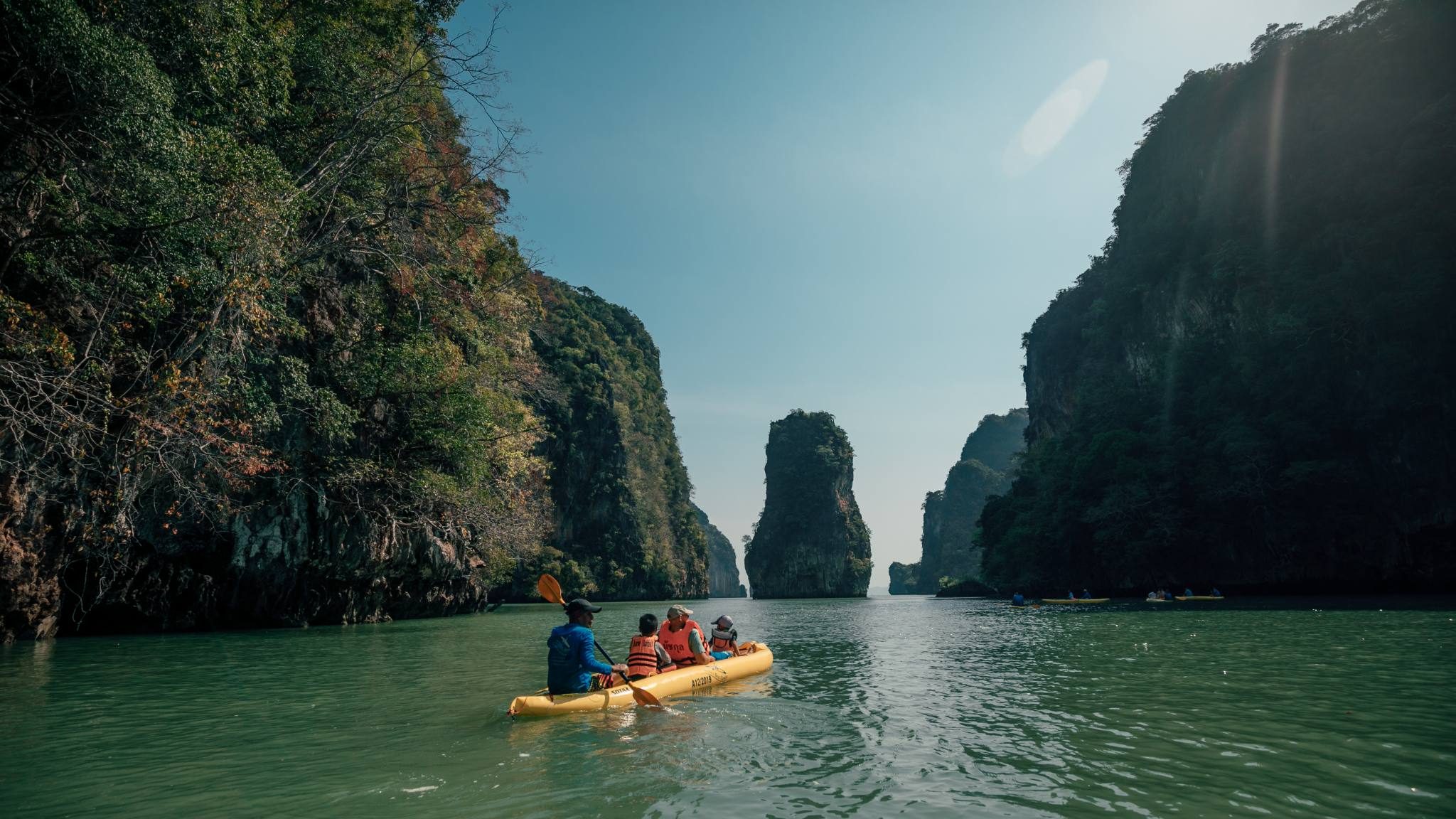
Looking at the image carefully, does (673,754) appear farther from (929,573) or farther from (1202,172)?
(929,573)

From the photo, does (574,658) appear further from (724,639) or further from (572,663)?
(724,639)

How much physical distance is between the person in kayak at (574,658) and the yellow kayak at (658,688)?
151 millimetres

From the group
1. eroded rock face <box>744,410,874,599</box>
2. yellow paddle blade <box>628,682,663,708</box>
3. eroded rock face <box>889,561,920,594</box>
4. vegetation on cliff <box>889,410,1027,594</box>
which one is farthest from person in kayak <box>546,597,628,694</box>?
eroded rock face <box>889,561,920,594</box>

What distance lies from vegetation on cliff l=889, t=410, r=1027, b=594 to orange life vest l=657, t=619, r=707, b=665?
115 m

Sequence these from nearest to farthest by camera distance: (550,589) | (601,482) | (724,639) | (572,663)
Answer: (572,663)
(550,589)
(724,639)
(601,482)

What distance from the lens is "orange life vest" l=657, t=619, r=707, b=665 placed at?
10.2 m

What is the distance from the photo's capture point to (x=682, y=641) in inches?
402

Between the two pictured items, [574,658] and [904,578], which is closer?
[574,658]

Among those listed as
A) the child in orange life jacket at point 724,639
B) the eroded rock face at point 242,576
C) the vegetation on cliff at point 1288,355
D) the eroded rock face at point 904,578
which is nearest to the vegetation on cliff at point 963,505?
the eroded rock face at point 904,578

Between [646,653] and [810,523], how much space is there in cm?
10167

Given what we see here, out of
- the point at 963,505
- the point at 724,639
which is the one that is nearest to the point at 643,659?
the point at 724,639

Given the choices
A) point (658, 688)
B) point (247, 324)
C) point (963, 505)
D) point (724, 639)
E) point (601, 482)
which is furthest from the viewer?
point (963, 505)

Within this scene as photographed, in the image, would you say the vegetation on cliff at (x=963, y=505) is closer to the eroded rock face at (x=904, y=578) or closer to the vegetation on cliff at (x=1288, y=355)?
the eroded rock face at (x=904, y=578)

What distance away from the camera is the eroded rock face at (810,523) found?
105688 millimetres
